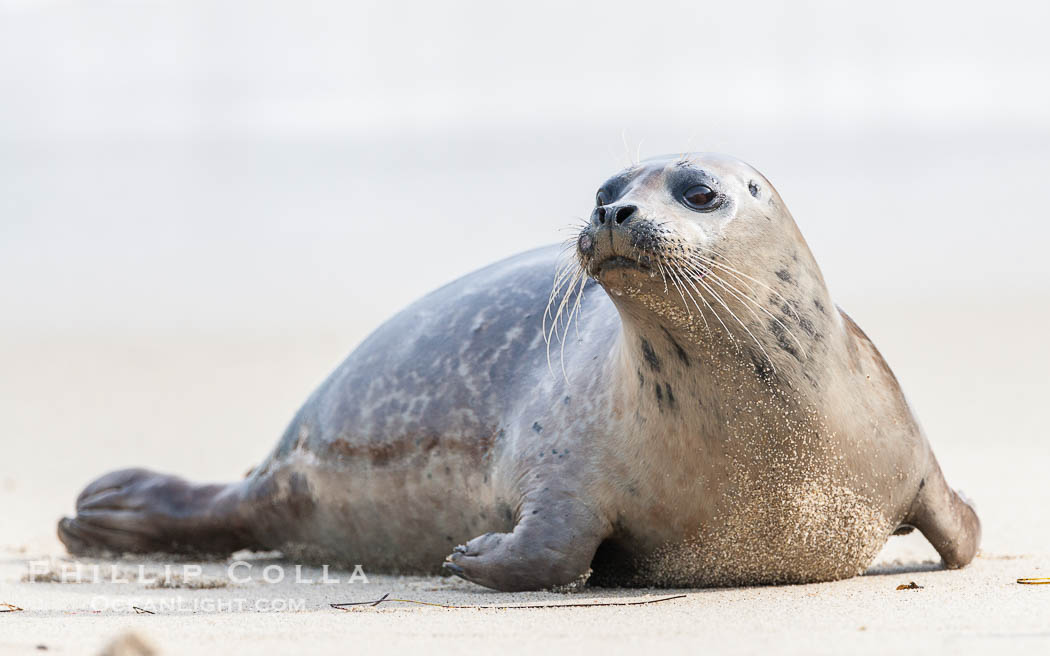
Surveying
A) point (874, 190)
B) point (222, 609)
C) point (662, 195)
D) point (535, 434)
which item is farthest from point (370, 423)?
point (874, 190)

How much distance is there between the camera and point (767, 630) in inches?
123

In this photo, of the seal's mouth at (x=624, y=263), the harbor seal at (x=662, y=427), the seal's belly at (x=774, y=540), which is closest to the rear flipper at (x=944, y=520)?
the harbor seal at (x=662, y=427)

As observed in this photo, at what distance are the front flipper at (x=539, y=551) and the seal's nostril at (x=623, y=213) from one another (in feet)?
3.07

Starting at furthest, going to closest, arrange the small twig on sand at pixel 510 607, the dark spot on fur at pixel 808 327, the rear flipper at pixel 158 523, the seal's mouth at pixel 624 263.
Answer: the rear flipper at pixel 158 523
the dark spot on fur at pixel 808 327
the small twig on sand at pixel 510 607
the seal's mouth at pixel 624 263

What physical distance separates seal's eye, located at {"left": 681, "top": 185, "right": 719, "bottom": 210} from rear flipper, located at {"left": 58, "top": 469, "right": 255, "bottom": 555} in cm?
238

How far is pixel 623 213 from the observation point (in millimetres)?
3516

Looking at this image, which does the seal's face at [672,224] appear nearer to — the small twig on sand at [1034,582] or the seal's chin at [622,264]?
the seal's chin at [622,264]

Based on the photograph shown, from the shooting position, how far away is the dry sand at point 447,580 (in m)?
3.06

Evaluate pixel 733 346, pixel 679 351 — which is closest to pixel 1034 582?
pixel 733 346

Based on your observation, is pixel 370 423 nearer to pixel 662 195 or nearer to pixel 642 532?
pixel 642 532

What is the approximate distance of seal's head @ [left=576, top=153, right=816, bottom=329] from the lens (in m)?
3.51

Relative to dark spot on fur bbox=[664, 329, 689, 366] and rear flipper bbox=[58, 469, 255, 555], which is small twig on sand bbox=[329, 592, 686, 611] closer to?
dark spot on fur bbox=[664, 329, 689, 366]

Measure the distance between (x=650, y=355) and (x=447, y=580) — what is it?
1.09 meters

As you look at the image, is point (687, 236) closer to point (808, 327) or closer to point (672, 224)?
point (672, 224)
